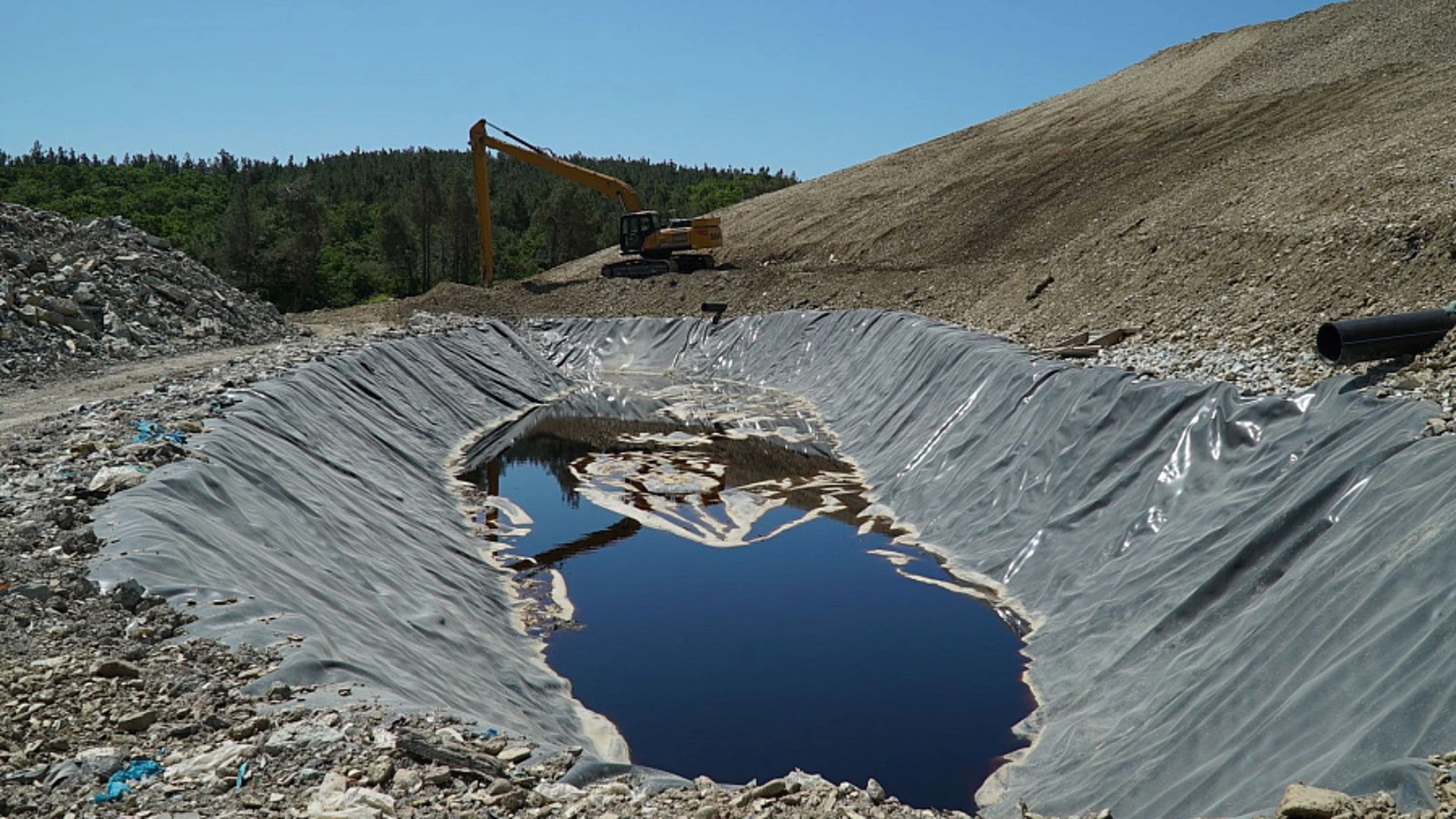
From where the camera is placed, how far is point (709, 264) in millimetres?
33469

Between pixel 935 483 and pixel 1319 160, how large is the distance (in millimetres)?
12013

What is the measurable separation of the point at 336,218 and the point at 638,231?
36.3 metres

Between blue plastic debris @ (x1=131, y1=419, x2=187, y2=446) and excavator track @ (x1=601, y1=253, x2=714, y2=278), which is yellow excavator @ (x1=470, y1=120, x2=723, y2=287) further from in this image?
blue plastic debris @ (x1=131, y1=419, x2=187, y2=446)

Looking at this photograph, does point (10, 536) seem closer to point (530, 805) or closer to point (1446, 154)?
point (530, 805)

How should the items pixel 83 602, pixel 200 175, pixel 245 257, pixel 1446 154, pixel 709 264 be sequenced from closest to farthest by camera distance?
1. pixel 83 602
2. pixel 1446 154
3. pixel 709 264
4. pixel 245 257
5. pixel 200 175

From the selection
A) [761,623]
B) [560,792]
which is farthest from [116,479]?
[761,623]

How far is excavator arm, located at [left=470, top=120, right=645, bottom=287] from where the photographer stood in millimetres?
32562

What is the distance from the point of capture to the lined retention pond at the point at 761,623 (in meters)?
8.46

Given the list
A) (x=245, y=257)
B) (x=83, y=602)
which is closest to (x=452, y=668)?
(x=83, y=602)

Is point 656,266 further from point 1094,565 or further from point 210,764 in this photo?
point 210,764

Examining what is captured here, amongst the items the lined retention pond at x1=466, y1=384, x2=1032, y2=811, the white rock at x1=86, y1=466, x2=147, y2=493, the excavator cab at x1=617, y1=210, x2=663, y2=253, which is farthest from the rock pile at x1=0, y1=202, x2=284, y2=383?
the excavator cab at x1=617, y1=210, x2=663, y2=253

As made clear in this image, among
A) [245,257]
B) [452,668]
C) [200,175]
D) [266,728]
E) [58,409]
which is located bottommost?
[452,668]

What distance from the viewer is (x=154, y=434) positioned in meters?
10.6

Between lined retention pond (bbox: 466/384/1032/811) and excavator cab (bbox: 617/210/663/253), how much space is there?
16025 millimetres
